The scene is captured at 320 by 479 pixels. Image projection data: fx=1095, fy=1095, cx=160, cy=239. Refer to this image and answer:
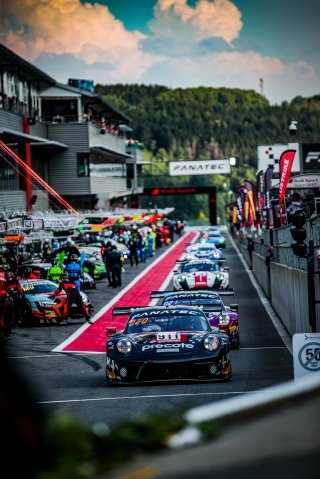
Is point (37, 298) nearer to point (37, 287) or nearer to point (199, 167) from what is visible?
point (37, 287)

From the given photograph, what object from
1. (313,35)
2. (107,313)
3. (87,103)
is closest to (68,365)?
(107,313)

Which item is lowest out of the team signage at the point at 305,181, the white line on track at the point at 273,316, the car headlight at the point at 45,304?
the white line on track at the point at 273,316

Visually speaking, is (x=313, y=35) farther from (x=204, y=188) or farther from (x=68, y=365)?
(x=68, y=365)

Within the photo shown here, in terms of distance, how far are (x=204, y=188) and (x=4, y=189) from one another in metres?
63.3

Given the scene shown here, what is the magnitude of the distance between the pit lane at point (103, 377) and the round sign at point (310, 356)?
56.2 inches

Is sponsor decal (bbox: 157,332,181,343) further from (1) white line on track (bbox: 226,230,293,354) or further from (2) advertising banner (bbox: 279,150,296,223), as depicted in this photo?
(2) advertising banner (bbox: 279,150,296,223)

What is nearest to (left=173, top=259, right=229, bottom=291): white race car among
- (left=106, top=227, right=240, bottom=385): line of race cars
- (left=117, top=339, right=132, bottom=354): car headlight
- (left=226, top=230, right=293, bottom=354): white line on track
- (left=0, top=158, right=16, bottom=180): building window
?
(left=226, top=230, right=293, bottom=354): white line on track

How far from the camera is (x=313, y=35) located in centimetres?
10562

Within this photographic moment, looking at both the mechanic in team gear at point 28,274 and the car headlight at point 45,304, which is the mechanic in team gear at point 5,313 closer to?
the car headlight at point 45,304

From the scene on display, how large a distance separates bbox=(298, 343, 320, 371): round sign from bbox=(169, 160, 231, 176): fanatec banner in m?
107

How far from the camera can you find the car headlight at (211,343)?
15984mm

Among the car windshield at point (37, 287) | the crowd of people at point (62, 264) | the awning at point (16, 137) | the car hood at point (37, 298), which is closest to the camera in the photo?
the crowd of people at point (62, 264)

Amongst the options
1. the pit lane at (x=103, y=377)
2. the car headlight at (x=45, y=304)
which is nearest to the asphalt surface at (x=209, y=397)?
the pit lane at (x=103, y=377)

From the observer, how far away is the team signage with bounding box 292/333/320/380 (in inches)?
525
